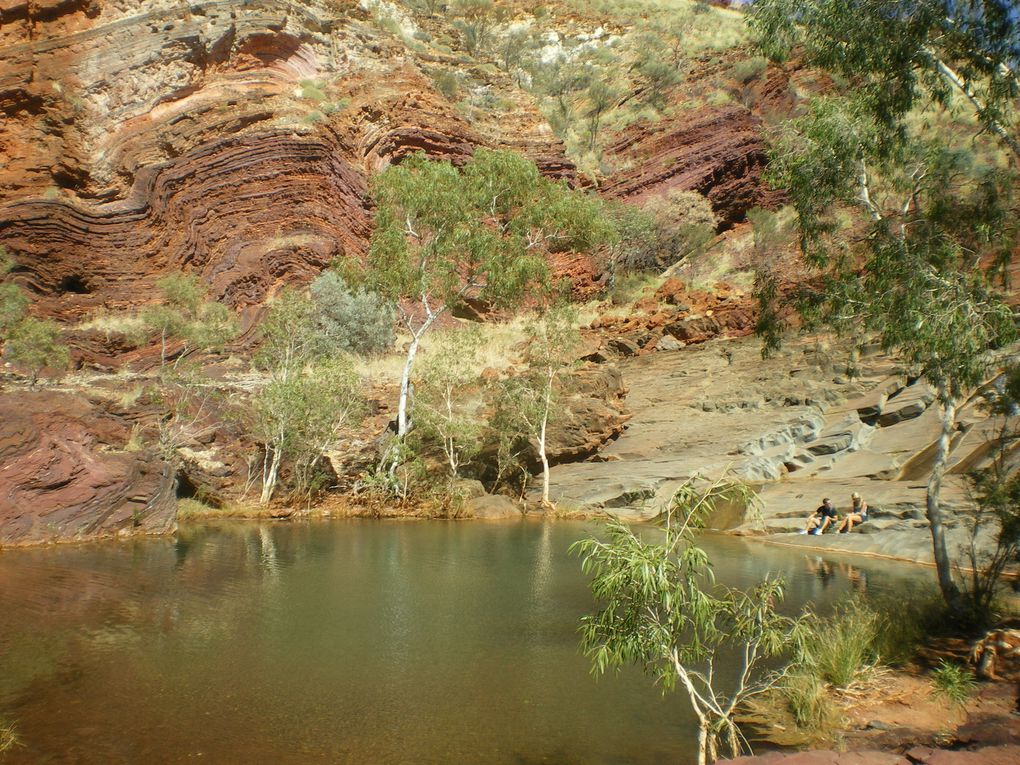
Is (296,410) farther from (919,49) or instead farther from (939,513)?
(919,49)

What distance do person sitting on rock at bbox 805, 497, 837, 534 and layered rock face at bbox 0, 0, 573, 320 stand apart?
2384 cm

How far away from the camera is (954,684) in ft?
18.3

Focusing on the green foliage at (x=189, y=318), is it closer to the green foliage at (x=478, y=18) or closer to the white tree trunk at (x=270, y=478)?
the white tree trunk at (x=270, y=478)

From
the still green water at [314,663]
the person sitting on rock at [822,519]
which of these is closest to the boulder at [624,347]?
the person sitting on rock at [822,519]

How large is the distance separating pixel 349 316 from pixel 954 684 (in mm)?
27228

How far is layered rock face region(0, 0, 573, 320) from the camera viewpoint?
102 ft

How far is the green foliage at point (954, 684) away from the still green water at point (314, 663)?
7.16 feet

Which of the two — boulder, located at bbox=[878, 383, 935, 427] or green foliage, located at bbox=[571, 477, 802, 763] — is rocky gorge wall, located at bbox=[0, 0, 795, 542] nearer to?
boulder, located at bbox=[878, 383, 935, 427]

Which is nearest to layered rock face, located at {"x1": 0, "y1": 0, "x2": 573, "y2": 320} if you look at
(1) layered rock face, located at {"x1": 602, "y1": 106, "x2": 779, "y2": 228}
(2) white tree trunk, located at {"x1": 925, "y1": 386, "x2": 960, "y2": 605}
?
(1) layered rock face, located at {"x1": 602, "y1": 106, "x2": 779, "y2": 228}

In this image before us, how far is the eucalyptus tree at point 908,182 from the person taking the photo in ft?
24.7

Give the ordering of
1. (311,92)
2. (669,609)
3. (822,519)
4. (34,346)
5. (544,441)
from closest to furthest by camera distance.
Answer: (669,609) → (822,519) → (34,346) → (544,441) → (311,92)

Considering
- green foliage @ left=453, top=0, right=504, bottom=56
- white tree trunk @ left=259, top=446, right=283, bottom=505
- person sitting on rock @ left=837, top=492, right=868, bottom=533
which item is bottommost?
person sitting on rock @ left=837, top=492, right=868, bottom=533

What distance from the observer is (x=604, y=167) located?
47719mm

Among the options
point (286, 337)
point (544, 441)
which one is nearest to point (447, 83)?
point (286, 337)
